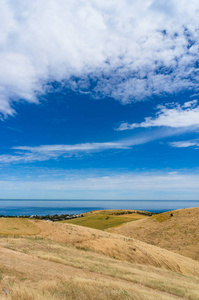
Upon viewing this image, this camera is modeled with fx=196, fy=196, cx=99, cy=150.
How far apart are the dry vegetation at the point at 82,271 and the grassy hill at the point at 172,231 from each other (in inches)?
236

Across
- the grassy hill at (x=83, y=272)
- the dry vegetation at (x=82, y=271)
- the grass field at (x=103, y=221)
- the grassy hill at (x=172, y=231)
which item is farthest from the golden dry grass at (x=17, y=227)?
the grass field at (x=103, y=221)

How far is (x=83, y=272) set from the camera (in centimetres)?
1115

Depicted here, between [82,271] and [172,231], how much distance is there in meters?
29.1

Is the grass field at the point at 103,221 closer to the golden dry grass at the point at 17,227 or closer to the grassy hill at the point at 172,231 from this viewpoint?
the grassy hill at the point at 172,231

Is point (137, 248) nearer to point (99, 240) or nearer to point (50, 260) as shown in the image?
point (99, 240)

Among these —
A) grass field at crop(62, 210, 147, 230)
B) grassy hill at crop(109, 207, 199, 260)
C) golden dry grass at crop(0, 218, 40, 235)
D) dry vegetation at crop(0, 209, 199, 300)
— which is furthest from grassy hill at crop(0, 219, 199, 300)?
grass field at crop(62, 210, 147, 230)

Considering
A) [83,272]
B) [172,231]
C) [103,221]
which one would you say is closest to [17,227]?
[83,272]

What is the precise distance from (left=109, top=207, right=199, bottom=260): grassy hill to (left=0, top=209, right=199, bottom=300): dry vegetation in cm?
601

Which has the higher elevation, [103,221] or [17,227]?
[17,227]

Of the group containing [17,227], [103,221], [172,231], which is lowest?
[103,221]

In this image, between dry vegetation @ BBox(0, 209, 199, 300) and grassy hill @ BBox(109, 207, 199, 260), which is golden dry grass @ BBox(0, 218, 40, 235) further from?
grassy hill @ BBox(109, 207, 199, 260)

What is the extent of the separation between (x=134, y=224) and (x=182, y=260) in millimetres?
21506

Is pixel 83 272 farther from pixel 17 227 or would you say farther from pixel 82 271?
pixel 17 227

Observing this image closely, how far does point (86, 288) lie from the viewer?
7.41 m
